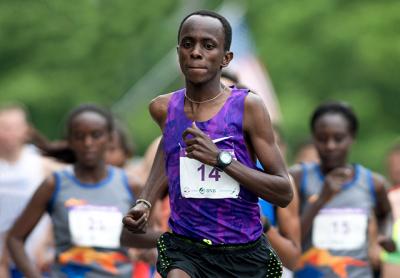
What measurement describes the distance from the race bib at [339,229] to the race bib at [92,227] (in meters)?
1.50

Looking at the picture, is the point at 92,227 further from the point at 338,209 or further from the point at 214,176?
the point at 214,176

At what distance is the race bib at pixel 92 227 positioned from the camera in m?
10.3

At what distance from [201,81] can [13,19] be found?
20.6 m

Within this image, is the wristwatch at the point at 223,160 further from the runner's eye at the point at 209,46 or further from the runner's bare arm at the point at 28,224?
the runner's bare arm at the point at 28,224

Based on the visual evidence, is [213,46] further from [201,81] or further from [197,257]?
[197,257]

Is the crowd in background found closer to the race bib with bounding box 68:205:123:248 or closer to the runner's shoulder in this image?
the race bib with bounding box 68:205:123:248

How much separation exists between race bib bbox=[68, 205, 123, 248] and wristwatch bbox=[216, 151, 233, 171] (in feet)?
11.0

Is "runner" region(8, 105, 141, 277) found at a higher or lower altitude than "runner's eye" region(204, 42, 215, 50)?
lower

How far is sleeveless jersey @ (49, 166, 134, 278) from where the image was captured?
10.2 metres

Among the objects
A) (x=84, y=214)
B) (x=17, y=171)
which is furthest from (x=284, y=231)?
(x=17, y=171)

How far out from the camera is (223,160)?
7.04m

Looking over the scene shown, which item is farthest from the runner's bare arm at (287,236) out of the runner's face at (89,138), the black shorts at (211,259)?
the runner's face at (89,138)

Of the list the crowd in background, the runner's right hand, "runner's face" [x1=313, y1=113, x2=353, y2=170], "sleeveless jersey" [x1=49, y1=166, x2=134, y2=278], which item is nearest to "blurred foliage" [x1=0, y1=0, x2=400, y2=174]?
the crowd in background

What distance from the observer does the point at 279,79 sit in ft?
103
